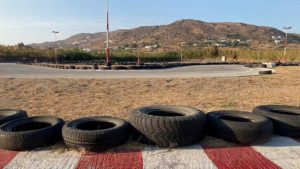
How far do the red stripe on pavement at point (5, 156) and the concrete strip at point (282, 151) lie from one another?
340cm

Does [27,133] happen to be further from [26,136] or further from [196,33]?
[196,33]

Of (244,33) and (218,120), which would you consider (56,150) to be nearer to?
(218,120)

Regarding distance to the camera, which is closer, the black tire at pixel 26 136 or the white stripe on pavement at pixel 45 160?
the white stripe on pavement at pixel 45 160

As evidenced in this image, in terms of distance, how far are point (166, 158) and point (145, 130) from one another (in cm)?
64

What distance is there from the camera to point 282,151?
475cm

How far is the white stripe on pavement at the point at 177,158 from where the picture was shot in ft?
→ 13.6

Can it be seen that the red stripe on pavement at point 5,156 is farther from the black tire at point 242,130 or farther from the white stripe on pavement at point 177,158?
the black tire at point 242,130

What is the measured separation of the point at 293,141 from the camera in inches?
206

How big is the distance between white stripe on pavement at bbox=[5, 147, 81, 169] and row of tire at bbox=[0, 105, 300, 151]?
0.59ft

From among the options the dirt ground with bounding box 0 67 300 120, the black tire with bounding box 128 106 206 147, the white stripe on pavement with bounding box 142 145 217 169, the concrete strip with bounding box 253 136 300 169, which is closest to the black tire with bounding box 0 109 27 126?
the dirt ground with bounding box 0 67 300 120

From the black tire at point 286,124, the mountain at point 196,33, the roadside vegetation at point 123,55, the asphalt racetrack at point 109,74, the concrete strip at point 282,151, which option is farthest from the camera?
the mountain at point 196,33

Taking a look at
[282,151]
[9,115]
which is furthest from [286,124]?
[9,115]

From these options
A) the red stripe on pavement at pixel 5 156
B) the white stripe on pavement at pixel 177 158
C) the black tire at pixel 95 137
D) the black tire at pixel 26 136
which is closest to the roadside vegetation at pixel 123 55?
the black tire at pixel 26 136

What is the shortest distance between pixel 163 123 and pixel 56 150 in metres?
1.56
